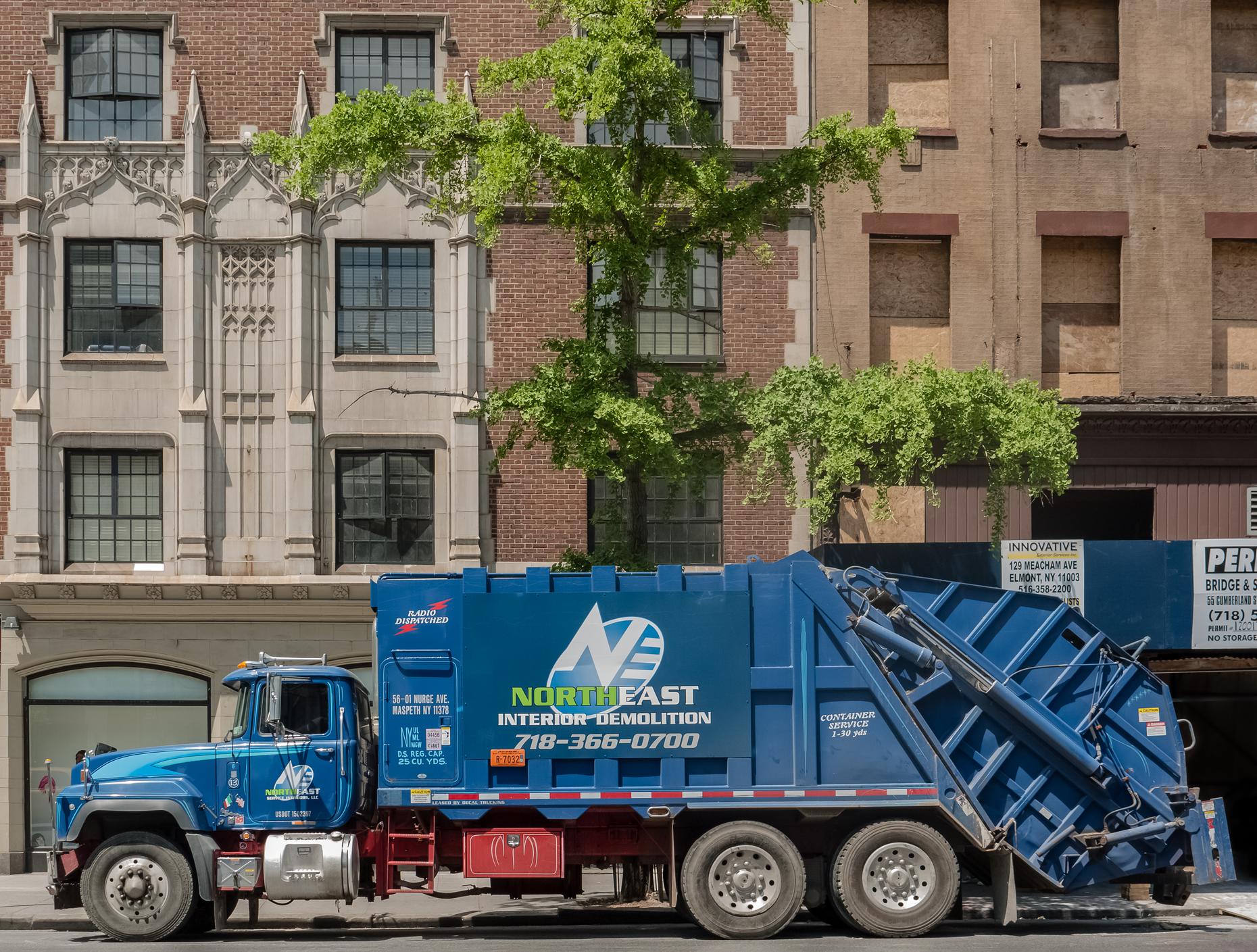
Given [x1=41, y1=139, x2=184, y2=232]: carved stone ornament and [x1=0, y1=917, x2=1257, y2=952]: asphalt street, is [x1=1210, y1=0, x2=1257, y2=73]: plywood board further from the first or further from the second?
[x1=41, y1=139, x2=184, y2=232]: carved stone ornament

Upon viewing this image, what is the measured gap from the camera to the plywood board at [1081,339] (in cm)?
2103

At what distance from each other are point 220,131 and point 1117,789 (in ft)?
49.5

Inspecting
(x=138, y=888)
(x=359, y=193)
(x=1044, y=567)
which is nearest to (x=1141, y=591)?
(x=1044, y=567)

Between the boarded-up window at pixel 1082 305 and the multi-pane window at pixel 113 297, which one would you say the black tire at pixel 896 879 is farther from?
the multi-pane window at pixel 113 297

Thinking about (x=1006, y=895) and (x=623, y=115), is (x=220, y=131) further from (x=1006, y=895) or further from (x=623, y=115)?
(x=1006, y=895)

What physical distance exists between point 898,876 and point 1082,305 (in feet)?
36.3

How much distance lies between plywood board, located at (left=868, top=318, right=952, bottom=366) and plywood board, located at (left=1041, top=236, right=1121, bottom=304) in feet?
Answer: 5.49

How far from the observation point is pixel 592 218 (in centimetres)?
1562

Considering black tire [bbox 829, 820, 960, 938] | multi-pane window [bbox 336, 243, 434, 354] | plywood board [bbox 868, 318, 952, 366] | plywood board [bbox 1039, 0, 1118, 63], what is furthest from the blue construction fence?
multi-pane window [bbox 336, 243, 434, 354]

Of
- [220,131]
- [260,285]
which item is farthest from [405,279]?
[220,131]

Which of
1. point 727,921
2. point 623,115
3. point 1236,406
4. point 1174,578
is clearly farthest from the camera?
point 1236,406

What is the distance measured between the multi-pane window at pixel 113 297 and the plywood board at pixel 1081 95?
13.3 meters

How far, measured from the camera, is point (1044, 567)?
61.3ft

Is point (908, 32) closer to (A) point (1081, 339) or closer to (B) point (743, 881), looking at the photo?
(A) point (1081, 339)
